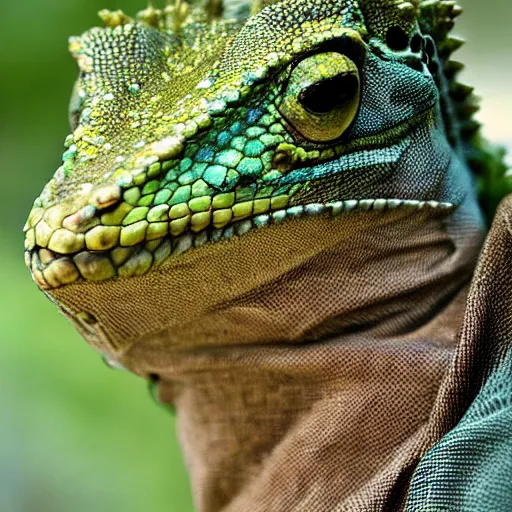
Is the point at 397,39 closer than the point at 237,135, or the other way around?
the point at 237,135

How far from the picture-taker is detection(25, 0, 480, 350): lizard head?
1693 mm

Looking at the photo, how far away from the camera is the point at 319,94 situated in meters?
1.84

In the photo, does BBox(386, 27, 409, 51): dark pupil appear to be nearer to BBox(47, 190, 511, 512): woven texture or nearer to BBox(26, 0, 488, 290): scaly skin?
BBox(26, 0, 488, 290): scaly skin

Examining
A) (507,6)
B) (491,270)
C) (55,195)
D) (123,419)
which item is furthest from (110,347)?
(507,6)

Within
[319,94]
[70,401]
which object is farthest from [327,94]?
[70,401]

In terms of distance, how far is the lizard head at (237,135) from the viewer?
1693mm

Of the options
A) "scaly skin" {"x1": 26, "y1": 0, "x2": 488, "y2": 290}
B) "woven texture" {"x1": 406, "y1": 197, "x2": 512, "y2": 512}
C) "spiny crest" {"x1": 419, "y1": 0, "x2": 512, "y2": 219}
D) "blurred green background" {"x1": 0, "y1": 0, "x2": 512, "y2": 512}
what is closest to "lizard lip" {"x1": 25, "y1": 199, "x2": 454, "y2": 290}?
"scaly skin" {"x1": 26, "y1": 0, "x2": 488, "y2": 290}

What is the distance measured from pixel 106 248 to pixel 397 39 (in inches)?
40.3

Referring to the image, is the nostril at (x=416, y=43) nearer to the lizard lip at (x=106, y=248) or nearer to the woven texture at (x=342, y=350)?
the woven texture at (x=342, y=350)

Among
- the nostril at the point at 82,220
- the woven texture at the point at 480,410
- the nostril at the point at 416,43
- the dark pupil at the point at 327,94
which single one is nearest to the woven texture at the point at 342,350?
the woven texture at the point at 480,410

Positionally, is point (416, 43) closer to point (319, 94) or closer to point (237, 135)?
point (319, 94)

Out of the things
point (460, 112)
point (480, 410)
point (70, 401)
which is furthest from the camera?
point (70, 401)

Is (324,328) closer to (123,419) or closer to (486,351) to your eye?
(486,351)

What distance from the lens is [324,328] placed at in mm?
2084
